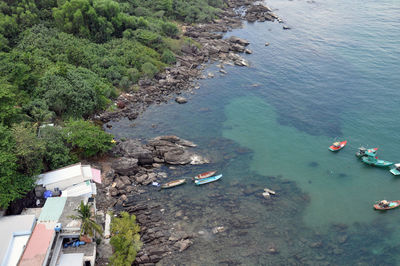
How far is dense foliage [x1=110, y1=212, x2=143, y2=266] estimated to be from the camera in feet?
114

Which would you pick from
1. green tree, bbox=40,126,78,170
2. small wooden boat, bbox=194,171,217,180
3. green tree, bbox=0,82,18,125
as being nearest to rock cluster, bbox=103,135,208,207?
small wooden boat, bbox=194,171,217,180

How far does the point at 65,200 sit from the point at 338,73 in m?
82.8

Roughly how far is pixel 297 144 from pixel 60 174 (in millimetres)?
45355

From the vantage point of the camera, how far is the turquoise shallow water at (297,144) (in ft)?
138

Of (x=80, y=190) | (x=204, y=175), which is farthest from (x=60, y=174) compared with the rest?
(x=204, y=175)

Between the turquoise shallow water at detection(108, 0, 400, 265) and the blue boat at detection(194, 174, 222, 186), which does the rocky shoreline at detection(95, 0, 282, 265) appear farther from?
the blue boat at detection(194, 174, 222, 186)

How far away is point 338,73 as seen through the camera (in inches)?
3474

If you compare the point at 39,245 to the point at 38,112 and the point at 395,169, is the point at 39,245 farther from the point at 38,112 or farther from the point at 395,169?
the point at 395,169

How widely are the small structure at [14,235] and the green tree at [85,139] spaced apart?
50.2ft

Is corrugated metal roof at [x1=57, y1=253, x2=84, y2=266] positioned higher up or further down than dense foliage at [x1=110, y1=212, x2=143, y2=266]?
higher up

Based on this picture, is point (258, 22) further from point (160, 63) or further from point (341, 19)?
point (160, 63)

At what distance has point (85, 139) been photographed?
158ft

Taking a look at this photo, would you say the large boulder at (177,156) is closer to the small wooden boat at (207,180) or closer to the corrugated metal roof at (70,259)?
the small wooden boat at (207,180)

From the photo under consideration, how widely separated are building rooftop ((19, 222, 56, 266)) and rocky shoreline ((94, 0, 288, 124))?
1261 inches
